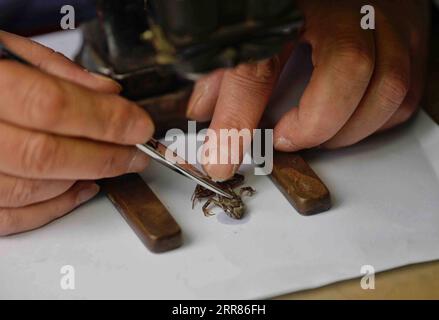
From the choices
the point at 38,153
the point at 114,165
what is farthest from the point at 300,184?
the point at 38,153

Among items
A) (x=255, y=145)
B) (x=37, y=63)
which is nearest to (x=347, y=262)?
(x=255, y=145)

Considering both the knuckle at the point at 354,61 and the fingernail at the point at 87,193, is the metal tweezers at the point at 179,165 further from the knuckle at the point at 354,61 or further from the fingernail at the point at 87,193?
the knuckle at the point at 354,61

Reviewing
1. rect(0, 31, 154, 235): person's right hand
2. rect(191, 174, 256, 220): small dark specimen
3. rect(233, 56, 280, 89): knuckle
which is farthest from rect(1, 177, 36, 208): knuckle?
rect(233, 56, 280, 89): knuckle

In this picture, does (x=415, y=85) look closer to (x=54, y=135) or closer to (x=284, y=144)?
(x=284, y=144)

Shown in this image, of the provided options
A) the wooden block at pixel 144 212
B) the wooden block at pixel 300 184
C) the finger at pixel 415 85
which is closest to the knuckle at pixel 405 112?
the finger at pixel 415 85

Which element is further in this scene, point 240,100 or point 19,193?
point 240,100
